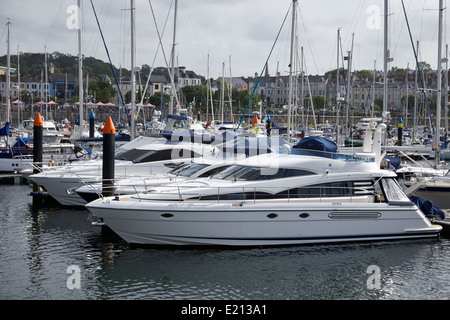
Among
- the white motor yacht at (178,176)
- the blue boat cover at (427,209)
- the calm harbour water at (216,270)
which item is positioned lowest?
the calm harbour water at (216,270)

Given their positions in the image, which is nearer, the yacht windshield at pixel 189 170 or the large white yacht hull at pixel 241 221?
the large white yacht hull at pixel 241 221

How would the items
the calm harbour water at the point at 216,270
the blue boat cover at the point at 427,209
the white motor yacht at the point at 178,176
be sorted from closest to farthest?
1. the calm harbour water at the point at 216,270
2. the blue boat cover at the point at 427,209
3. the white motor yacht at the point at 178,176

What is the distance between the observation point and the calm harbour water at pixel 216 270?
42.9 ft

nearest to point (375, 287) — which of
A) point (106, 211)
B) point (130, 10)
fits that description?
point (106, 211)

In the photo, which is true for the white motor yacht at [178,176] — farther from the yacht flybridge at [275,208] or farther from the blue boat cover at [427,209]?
the blue boat cover at [427,209]

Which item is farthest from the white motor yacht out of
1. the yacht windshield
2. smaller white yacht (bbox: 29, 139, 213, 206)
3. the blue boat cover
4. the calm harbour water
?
the blue boat cover

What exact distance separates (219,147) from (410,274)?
9.81m

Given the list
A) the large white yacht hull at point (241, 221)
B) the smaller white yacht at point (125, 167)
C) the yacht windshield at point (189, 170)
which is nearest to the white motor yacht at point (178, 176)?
the yacht windshield at point (189, 170)

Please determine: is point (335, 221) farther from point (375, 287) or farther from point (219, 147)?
point (219, 147)

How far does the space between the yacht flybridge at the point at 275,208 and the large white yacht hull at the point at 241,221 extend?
27 mm

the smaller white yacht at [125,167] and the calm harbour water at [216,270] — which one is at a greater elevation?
the smaller white yacht at [125,167]

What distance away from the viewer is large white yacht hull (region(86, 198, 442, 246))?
15.5m

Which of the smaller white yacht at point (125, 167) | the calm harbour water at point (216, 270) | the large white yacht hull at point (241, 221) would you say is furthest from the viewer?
the smaller white yacht at point (125, 167)

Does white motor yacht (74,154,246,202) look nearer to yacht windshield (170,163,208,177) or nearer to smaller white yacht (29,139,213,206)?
yacht windshield (170,163,208,177)
